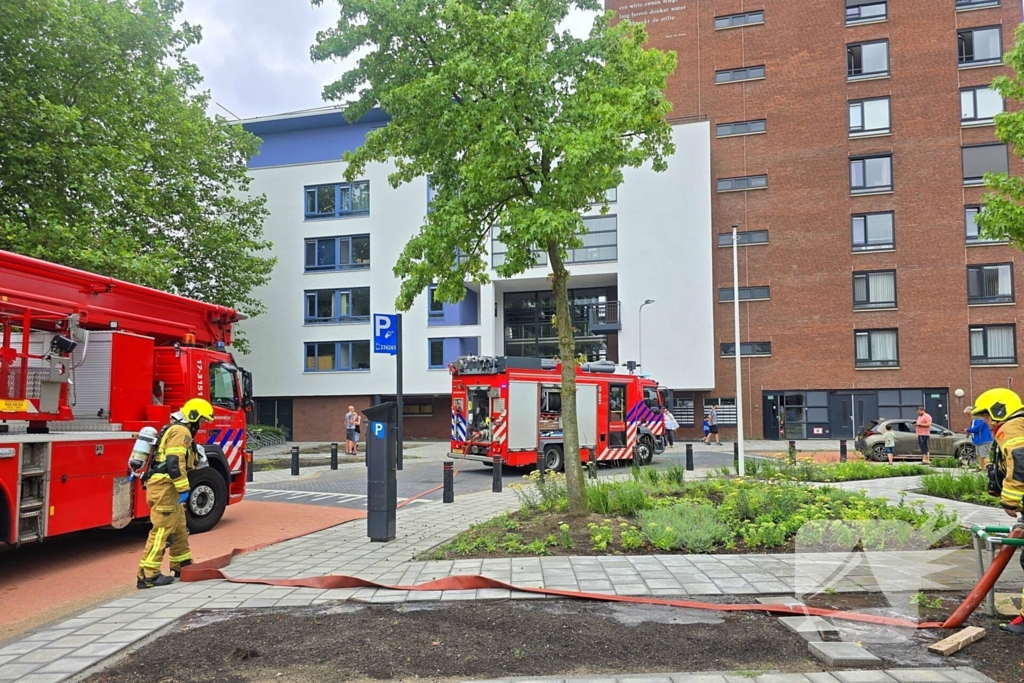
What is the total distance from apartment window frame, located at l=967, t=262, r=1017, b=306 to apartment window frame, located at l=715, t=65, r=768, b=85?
13722mm

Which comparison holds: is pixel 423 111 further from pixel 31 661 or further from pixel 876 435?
pixel 876 435

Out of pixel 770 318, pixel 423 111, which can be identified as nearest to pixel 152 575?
pixel 423 111

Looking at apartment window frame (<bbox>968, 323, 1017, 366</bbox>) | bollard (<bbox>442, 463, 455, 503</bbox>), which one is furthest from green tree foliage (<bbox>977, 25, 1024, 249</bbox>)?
apartment window frame (<bbox>968, 323, 1017, 366</bbox>)

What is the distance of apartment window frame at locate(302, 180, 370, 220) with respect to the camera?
36.8 meters

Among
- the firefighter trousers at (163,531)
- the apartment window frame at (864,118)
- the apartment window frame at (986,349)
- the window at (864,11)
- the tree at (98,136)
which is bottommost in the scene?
the firefighter trousers at (163,531)

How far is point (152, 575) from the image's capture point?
7.02 m

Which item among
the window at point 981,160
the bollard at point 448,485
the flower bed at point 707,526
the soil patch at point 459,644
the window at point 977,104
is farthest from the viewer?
the window at point 977,104

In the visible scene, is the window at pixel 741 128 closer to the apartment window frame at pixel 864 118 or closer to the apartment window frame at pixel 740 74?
the apartment window frame at pixel 740 74

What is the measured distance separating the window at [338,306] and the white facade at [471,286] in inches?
13.0

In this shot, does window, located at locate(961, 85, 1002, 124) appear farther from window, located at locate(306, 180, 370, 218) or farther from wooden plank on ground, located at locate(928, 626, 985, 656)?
wooden plank on ground, located at locate(928, 626, 985, 656)

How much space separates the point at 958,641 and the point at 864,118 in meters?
35.6

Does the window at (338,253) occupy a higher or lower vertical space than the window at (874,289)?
higher

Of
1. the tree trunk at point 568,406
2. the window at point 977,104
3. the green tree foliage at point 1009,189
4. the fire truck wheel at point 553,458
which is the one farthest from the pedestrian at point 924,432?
the window at point 977,104

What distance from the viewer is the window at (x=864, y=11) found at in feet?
115
